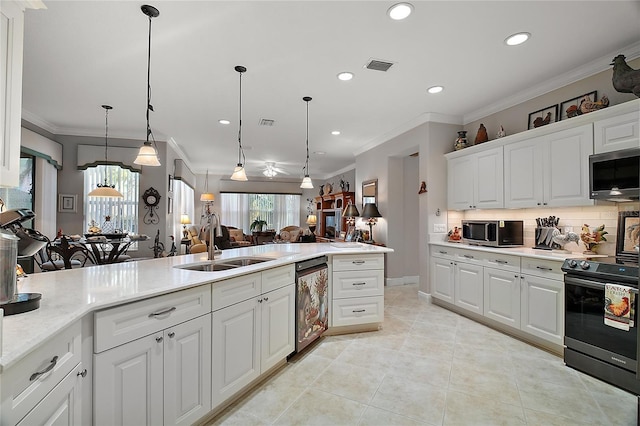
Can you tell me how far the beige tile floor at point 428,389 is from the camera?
1958 mm

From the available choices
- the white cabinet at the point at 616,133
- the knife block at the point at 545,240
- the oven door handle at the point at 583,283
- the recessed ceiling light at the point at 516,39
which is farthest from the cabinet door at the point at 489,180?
the recessed ceiling light at the point at 516,39

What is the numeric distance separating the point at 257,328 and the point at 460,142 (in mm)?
3662

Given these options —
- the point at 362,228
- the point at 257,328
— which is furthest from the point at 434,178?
the point at 257,328

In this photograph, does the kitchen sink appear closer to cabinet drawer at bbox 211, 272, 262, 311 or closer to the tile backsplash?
cabinet drawer at bbox 211, 272, 262, 311

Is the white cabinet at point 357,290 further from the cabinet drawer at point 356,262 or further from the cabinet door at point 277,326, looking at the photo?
the cabinet door at point 277,326

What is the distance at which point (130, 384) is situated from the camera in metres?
1.44

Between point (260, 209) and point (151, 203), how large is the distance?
17.0 feet

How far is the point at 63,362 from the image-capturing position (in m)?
1.14

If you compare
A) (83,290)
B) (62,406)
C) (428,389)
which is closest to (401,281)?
(428,389)

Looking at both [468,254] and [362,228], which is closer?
[468,254]

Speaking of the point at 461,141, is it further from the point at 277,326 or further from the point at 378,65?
the point at 277,326

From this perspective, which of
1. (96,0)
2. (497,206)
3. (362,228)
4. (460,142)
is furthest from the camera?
(362,228)

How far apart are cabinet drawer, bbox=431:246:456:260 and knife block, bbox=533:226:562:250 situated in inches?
36.1

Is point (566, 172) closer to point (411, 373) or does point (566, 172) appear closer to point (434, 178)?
point (434, 178)
